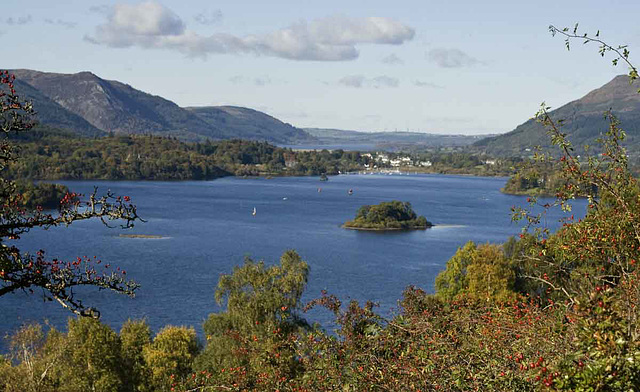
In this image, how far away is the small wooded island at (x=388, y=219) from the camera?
78812mm

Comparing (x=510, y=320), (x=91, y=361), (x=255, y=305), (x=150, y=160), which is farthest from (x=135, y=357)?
(x=150, y=160)

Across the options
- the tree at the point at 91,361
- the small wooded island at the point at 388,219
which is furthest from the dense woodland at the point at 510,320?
the small wooded island at the point at 388,219

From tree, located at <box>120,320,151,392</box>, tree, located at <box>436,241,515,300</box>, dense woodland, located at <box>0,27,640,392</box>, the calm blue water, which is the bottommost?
the calm blue water

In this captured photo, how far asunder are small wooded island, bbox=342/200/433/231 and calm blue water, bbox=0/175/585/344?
7.54 ft

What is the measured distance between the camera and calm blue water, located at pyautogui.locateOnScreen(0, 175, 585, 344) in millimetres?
38875

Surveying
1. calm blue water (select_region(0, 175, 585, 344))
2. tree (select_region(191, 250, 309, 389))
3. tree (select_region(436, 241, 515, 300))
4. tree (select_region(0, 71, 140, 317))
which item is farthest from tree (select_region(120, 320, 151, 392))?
tree (select_region(0, 71, 140, 317))

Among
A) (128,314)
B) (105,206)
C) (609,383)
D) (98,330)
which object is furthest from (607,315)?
(128,314)

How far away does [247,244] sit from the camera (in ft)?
209

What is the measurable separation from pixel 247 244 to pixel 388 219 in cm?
2237

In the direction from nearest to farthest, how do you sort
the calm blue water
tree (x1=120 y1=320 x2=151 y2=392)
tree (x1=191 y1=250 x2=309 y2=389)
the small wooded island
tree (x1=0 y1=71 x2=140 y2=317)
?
tree (x1=0 y1=71 x2=140 y2=317) → tree (x1=191 y1=250 x2=309 y2=389) → tree (x1=120 y1=320 x2=151 y2=392) → the calm blue water → the small wooded island

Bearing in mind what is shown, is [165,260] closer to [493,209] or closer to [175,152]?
[493,209]

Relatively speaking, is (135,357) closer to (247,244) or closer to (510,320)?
(510,320)

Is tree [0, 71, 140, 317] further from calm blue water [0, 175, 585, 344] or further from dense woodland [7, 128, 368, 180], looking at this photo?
dense woodland [7, 128, 368, 180]

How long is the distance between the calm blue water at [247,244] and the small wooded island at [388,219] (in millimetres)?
2297
